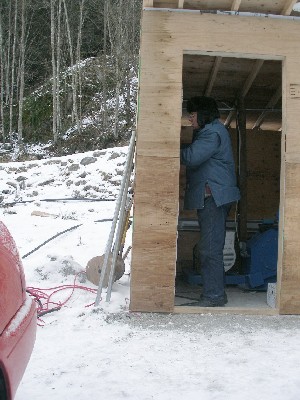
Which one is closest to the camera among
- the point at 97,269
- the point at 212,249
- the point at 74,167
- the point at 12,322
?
the point at 12,322

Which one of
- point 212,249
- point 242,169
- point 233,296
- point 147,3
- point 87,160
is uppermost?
point 147,3

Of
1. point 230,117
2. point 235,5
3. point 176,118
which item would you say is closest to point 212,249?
point 176,118

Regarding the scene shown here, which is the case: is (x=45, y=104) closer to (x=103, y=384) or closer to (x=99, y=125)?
(x=99, y=125)

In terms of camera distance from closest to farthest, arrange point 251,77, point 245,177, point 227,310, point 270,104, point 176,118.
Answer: point 176,118
point 227,310
point 251,77
point 245,177
point 270,104

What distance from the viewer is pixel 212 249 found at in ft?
18.7

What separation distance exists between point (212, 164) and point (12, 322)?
3.66m

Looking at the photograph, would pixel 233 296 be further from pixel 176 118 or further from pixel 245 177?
pixel 176 118

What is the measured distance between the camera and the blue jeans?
5703 mm

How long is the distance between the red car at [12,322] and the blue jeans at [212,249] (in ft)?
10.6

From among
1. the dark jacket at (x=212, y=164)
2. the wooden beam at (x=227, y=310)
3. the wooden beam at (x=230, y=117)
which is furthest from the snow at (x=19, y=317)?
the wooden beam at (x=230, y=117)

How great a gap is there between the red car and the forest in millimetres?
19253

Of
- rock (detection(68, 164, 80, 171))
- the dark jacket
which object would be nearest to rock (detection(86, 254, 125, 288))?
the dark jacket

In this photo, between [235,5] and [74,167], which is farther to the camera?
[74,167]

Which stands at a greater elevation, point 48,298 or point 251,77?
point 251,77
